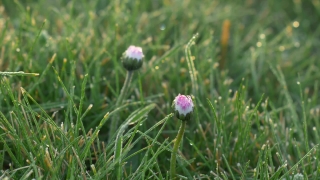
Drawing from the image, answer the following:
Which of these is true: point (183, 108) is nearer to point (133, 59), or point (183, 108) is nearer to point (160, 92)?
point (133, 59)

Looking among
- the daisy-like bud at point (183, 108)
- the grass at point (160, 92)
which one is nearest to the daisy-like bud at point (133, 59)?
the grass at point (160, 92)

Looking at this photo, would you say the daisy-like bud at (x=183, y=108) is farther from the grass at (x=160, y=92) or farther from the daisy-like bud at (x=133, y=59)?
the daisy-like bud at (x=133, y=59)

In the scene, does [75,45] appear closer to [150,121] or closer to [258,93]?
[150,121]

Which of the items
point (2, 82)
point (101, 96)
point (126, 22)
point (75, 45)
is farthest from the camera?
point (126, 22)

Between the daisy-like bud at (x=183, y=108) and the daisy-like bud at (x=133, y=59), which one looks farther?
the daisy-like bud at (x=133, y=59)

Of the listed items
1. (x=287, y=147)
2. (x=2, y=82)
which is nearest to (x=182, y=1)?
(x=287, y=147)

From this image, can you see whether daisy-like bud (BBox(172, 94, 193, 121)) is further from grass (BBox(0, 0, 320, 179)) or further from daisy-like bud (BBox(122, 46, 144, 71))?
daisy-like bud (BBox(122, 46, 144, 71))

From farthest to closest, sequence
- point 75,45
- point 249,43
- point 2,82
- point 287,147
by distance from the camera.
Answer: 1. point 249,43
2. point 75,45
3. point 287,147
4. point 2,82

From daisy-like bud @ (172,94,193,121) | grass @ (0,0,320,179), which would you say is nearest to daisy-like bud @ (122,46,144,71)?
grass @ (0,0,320,179)

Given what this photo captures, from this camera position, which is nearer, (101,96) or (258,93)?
Result: (101,96)
